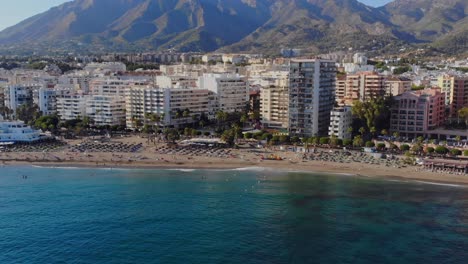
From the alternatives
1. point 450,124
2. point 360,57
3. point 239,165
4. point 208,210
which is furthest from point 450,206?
Result: point 360,57

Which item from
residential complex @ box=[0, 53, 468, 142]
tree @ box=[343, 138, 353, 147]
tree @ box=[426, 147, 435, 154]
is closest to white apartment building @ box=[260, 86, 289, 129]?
residential complex @ box=[0, 53, 468, 142]

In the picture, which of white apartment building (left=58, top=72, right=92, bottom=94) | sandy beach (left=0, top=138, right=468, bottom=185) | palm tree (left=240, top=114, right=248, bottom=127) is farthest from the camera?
white apartment building (left=58, top=72, right=92, bottom=94)

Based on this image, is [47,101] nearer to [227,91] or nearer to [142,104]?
[142,104]

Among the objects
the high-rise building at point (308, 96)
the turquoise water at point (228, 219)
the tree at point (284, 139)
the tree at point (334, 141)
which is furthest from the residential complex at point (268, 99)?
the turquoise water at point (228, 219)

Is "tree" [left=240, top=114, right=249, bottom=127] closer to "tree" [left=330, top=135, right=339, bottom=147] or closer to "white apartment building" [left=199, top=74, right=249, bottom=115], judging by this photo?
"white apartment building" [left=199, top=74, right=249, bottom=115]

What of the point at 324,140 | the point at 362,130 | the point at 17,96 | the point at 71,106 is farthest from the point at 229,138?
the point at 17,96

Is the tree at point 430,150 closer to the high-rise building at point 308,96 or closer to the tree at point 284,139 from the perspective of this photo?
the high-rise building at point 308,96
